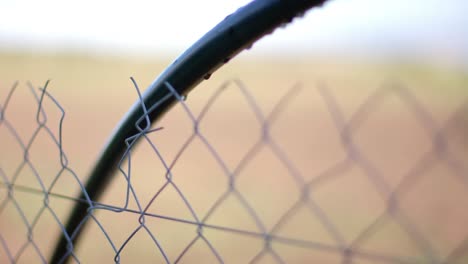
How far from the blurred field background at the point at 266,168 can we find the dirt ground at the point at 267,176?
0.07ft

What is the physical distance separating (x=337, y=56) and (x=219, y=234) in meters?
18.6

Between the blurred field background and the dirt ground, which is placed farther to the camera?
the blurred field background

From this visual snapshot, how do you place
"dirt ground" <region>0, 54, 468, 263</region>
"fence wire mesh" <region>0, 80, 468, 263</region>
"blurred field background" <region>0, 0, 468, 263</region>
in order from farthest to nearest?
"blurred field background" <region>0, 0, 468, 263</region>, "fence wire mesh" <region>0, 80, 468, 263</region>, "dirt ground" <region>0, 54, 468, 263</region>

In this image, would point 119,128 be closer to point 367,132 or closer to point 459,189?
point 459,189

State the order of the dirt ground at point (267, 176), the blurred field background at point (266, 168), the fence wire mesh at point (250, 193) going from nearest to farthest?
the dirt ground at point (267, 176)
the fence wire mesh at point (250, 193)
the blurred field background at point (266, 168)

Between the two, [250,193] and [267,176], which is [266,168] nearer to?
[267,176]

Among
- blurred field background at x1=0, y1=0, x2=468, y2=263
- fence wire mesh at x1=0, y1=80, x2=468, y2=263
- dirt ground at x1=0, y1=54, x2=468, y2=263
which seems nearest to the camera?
dirt ground at x1=0, y1=54, x2=468, y2=263

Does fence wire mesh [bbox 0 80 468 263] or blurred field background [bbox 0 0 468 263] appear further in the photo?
blurred field background [bbox 0 0 468 263]

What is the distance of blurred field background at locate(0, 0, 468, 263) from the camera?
14.8ft

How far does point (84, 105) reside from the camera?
13.1 meters

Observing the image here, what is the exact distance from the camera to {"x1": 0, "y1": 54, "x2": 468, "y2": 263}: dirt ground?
0.97m

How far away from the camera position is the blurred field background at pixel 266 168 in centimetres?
451

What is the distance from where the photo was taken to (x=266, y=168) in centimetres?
755

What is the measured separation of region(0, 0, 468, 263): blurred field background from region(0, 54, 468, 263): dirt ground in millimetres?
22
